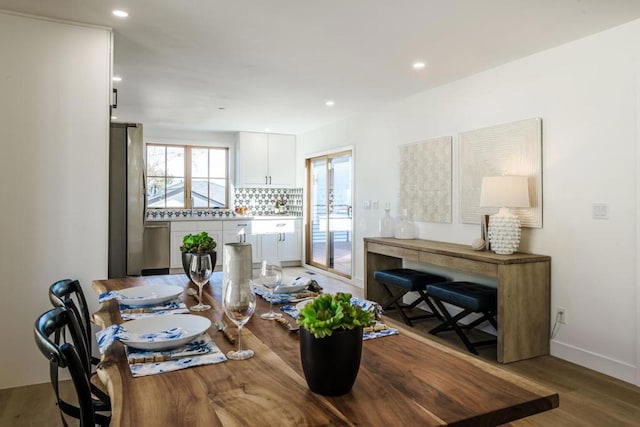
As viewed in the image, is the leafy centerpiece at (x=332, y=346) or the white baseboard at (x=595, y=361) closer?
the leafy centerpiece at (x=332, y=346)

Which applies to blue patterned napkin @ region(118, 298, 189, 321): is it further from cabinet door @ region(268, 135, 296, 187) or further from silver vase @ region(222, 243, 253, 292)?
cabinet door @ region(268, 135, 296, 187)

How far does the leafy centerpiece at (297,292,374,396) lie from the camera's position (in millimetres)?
989

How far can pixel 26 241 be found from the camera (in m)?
2.88

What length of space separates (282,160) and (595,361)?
583 cm

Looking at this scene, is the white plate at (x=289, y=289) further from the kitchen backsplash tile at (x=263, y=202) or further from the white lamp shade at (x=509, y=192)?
the kitchen backsplash tile at (x=263, y=202)

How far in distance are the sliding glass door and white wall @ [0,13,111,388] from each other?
3.87 m

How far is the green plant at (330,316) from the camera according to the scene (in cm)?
99

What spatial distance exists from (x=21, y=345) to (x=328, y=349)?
2806 mm

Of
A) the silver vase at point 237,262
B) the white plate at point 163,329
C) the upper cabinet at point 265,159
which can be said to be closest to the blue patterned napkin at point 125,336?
the white plate at point 163,329

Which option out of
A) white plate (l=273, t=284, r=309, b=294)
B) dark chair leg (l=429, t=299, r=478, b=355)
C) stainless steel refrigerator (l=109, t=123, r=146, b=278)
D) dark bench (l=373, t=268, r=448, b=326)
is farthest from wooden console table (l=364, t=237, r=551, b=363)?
stainless steel refrigerator (l=109, t=123, r=146, b=278)

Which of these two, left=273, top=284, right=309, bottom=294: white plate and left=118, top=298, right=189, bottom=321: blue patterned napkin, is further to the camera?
left=273, top=284, right=309, bottom=294: white plate

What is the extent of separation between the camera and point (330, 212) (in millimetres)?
7066

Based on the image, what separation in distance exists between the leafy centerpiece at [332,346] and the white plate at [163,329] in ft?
1.53

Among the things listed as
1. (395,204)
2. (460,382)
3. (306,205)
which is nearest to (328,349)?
(460,382)
